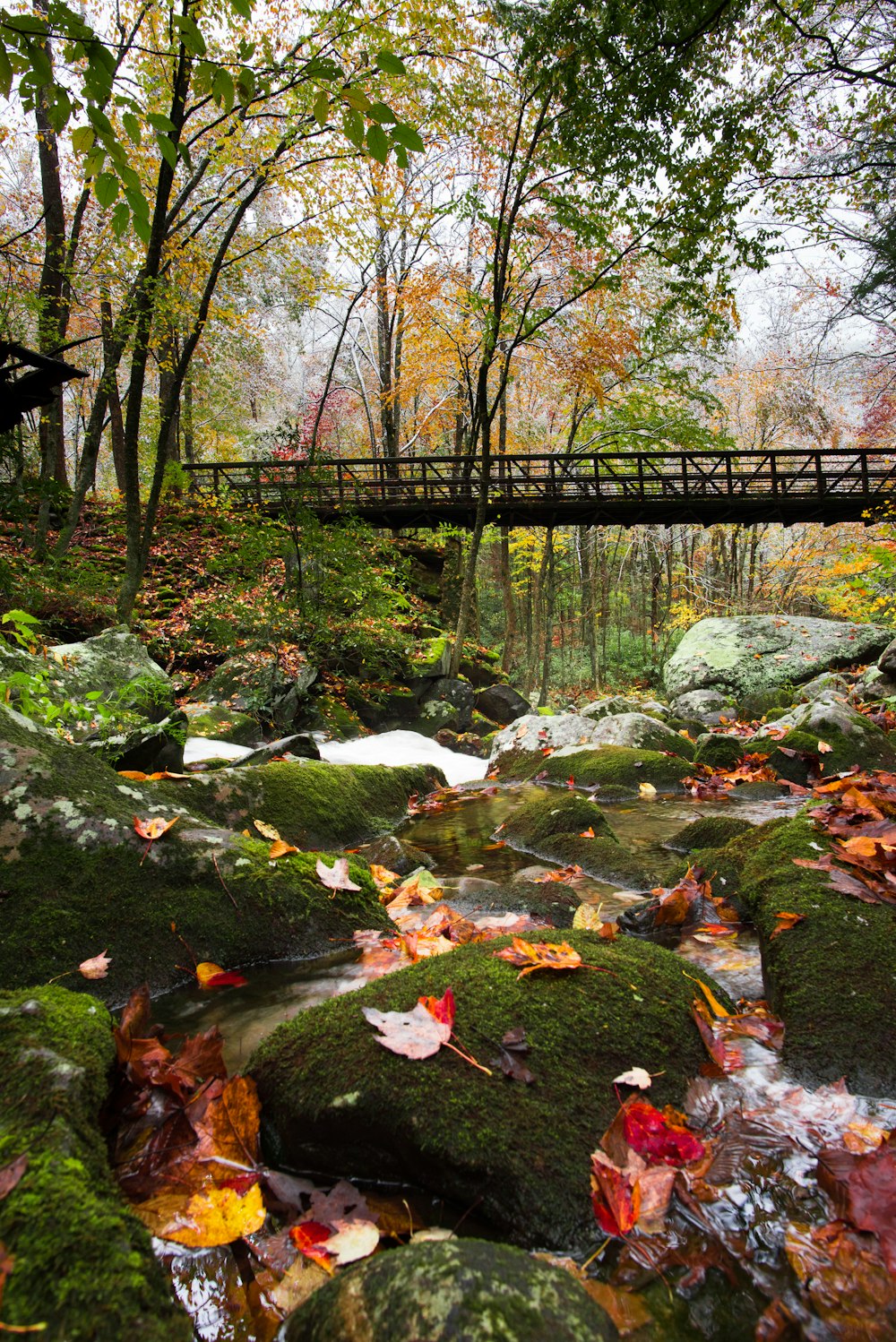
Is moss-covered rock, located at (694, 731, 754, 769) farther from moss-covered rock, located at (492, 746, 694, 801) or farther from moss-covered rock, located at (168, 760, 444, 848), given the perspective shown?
moss-covered rock, located at (168, 760, 444, 848)

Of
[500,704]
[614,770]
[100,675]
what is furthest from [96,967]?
[500,704]

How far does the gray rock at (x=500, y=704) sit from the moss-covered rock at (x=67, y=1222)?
12.0 m

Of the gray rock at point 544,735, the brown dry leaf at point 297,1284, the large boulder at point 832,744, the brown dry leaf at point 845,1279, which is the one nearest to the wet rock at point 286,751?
the gray rock at point 544,735

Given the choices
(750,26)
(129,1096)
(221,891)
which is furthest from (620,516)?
(129,1096)

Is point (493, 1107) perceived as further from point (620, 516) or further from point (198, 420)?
point (198, 420)

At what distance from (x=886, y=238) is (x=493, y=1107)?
8.53 meters

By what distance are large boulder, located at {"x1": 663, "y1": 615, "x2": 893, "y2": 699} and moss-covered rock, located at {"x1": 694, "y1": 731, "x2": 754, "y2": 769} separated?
6.39 metres

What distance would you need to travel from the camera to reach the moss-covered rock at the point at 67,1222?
0.87m

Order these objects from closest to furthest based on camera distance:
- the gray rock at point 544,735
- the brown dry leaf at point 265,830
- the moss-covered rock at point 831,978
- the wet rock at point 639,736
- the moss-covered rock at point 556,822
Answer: the moss-covered rock at point 831,978
the brown dry leaf at point 265,830
the moss-covered rock at point 556,822
the wet rock at point 639,736
the gray rock at point 544,735

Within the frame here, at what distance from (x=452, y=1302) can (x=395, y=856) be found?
3395 mm

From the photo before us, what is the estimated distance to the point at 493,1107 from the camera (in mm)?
1480

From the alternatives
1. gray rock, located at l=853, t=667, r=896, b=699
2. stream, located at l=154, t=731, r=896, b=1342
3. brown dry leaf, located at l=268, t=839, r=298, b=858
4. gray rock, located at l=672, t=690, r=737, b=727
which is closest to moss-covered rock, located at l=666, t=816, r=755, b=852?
stream, located at l=154, t=731, r=896, b=1342

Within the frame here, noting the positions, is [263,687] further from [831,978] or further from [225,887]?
[831,978]

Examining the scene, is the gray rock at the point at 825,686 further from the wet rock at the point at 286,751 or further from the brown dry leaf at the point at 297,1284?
the brown dry leaf at the point at 297,1284
